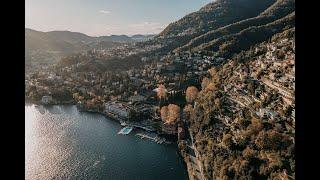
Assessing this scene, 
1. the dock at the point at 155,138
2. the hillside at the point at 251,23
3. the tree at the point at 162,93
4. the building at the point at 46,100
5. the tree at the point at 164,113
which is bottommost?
the dock at the point at 155,138

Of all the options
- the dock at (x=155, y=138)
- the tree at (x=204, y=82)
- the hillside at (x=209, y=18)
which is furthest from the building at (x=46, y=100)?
the hillside at (x=209, y=18)

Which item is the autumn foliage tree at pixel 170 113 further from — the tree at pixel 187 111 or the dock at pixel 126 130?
the dock at pixel 126 130

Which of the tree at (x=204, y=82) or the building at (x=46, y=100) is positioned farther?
the building at (x=46, y=100)

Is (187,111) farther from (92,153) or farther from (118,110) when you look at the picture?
(92,153)

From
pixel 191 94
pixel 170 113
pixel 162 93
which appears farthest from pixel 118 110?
pixel 191 94

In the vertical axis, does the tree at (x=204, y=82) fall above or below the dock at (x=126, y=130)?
above

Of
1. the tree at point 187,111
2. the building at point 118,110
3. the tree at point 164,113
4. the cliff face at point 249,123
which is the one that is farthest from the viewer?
the building at point 118,110
